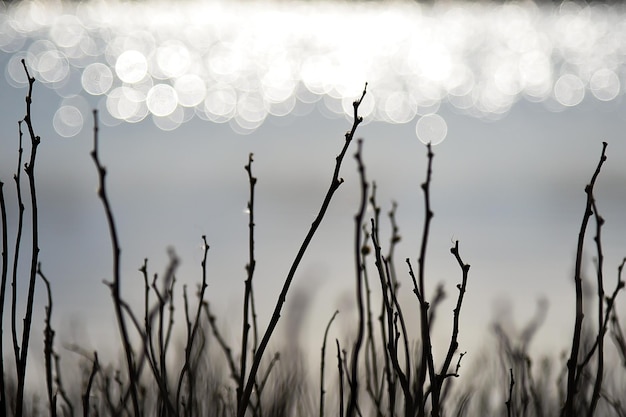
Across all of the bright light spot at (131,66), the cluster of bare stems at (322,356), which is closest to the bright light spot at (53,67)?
the bright light spot at (131,66)

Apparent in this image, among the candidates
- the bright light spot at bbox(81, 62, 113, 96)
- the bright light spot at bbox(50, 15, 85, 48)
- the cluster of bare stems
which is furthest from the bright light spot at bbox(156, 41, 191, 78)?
the cluster of bare stems

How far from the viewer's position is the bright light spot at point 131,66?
24.4 meters

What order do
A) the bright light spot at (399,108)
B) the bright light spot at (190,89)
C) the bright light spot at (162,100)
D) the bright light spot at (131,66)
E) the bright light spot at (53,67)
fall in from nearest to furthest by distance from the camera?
the bright light spot at (399,108), the bright light spot at (162,100), the bright light spot at (190,89), the bright light spot at (53,67), the bright light spot at (131,66)

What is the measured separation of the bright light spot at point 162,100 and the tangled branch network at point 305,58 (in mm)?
51

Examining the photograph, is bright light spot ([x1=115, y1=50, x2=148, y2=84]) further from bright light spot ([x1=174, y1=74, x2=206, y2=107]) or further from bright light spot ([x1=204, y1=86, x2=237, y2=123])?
bright light spot ([x1=204, y1=86, x2=237, y2=123])

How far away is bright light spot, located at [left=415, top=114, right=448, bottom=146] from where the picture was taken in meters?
16.7

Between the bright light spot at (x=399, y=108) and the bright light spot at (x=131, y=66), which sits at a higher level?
the bright light spot at (x=131, y=66)

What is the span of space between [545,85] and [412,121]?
587 centimetres

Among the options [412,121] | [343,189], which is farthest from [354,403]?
[412,121]

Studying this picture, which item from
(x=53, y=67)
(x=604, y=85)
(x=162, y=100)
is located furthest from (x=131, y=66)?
(x=604, y=85)

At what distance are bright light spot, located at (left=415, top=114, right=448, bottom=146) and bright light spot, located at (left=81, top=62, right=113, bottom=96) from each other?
Answer: 29.3 feet

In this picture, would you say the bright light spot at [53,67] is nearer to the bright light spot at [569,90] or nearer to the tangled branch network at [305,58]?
the tangled branch network at [305,58]

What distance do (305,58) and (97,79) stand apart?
21.0 ft

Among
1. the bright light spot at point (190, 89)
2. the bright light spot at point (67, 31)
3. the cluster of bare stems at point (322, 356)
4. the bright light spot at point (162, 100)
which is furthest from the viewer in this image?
the bright light spot at point (67, 31)
